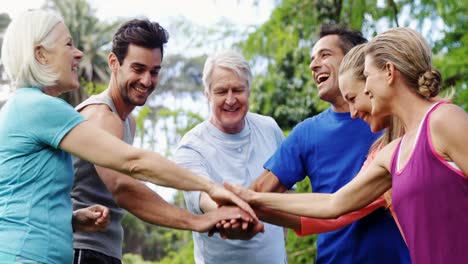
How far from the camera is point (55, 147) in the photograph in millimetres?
3422

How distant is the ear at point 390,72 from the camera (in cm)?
344

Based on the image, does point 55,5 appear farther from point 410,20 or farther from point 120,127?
point 120,127

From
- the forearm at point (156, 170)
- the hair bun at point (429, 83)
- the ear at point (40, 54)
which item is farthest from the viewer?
the forearm at point (156, 170)

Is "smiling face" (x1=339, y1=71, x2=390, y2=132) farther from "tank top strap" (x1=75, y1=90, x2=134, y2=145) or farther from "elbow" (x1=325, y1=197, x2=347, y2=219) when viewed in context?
"tank top strap" (x1=75, y1=90, x2=134, y2=145)

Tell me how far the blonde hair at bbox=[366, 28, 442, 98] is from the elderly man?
143cm

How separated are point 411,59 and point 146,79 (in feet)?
5.79

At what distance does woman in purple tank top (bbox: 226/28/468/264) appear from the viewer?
122 inches

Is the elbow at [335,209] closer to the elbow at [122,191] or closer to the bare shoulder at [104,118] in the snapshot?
the elbow at [122,191]

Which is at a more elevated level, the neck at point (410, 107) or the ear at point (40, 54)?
the ear at point (40, 54)

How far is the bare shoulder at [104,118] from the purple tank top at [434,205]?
1545 mm

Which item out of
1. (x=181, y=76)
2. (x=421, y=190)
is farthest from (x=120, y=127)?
(x=181, y=76)

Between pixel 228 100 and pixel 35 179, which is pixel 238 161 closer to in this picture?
pixel 228 100

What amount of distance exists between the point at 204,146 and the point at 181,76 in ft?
97.9

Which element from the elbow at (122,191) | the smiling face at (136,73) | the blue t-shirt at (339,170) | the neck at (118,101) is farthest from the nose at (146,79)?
the blue t-shirt at (339,170)
